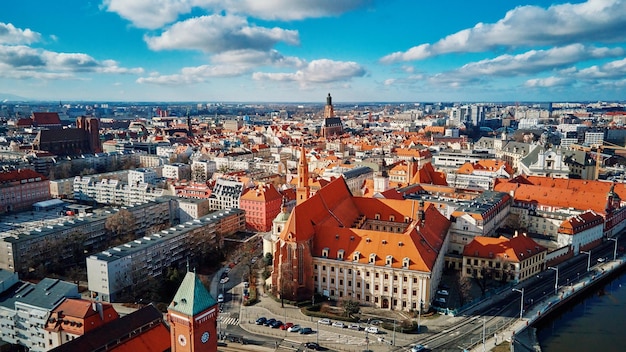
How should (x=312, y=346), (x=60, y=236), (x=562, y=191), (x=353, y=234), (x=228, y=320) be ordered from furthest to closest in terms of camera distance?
(x=562, y=191)
(x=60, y=236)
(x=353, y=234)
(x=228, y=320)
(x=312, y=346)

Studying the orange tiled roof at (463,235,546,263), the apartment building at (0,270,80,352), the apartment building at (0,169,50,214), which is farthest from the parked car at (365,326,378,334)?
the apartment building at (0,169,50,214)

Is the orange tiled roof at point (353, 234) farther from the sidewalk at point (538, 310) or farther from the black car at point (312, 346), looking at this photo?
the black car at point (312, 346)

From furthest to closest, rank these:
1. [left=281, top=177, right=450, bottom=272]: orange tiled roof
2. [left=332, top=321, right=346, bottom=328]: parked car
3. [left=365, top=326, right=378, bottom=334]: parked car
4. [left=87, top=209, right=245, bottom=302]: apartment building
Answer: [left=87, top=209, right=245, bottom=302]: apartment building, [left=281, top=177, right=450, bottom=272]: orange tiled roof, [left=332, top=321, right=346, bottom=328]: parked car, [left=365, top=326, right=378, bottom=334]: parked car

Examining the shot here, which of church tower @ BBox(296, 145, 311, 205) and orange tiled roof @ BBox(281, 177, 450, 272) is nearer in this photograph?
orange tiled roof @ BBox(281, 177, 450, 272)

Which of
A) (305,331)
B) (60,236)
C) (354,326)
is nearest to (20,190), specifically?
(60,236)

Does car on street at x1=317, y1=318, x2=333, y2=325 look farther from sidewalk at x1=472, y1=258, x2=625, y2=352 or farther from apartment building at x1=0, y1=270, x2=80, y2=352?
apartment building at x1=0, y1=270, x2=80, y2=352

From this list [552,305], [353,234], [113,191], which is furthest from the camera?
[113,191]

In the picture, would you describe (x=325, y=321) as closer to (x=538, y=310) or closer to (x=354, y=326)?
(x=354, y=326)
